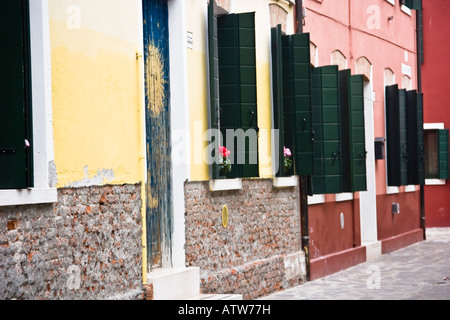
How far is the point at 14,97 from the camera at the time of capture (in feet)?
20.3

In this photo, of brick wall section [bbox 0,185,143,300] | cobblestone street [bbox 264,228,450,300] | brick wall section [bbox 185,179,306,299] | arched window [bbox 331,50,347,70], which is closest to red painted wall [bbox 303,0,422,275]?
arched window [bbox 331,50,347,70]

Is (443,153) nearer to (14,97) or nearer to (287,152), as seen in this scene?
(287,152)

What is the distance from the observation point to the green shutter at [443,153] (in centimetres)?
2192

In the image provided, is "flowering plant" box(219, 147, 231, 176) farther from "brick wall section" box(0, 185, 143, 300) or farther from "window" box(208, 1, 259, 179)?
"brick wall section" box(0, 185, 143, 300)

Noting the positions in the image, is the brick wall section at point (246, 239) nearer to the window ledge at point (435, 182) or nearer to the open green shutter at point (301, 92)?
the open green shutter at point (301, 92)

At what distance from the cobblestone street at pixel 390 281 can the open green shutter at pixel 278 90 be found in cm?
161

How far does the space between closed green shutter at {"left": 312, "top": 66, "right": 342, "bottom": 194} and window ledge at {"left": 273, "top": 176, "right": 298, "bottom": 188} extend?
762 mm

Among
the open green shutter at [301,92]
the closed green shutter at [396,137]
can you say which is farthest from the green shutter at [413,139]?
the open green shutter at [301,92]

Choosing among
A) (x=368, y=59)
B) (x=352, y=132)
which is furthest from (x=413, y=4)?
(x=352, y=132)

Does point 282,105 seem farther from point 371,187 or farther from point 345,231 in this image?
point 371,187

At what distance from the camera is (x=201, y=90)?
9.58 meters

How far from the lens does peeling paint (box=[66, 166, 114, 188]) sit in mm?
6992

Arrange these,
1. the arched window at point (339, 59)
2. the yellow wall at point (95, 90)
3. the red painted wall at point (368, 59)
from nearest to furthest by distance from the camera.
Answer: the yellow wall at point (95, 90) → the red painted wall at point (368, 59) → the arched window at point (339, 59)

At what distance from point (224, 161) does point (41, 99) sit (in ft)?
11.7
